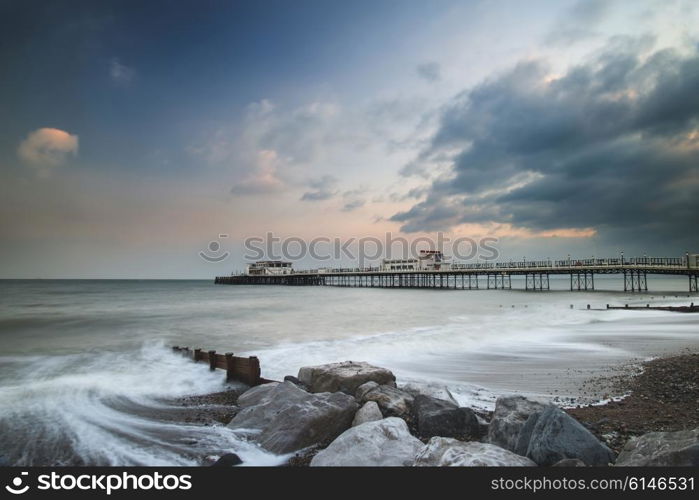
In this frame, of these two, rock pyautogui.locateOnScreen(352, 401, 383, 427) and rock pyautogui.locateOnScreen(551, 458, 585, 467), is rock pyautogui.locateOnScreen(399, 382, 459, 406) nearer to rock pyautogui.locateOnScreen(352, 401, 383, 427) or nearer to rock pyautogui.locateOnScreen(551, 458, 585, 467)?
rock pyautogui.locateOnScreen(352, 401, 383, 427)

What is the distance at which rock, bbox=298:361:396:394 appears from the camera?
7.46 meters

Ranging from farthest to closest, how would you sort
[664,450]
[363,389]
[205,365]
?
[205,365]
[363,389]
[664,450]

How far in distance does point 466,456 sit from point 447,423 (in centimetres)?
152

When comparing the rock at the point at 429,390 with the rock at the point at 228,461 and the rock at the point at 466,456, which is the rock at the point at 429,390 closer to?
the rock at the point at 466,456

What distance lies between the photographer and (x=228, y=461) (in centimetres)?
488

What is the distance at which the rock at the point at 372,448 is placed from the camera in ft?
14.4

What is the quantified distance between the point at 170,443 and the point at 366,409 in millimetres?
3207

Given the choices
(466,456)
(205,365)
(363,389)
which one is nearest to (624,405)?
(466,456)

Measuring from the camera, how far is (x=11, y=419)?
7.04 metres

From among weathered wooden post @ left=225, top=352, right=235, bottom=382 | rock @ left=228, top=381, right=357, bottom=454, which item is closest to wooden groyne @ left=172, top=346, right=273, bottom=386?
weathered wooden post @ left=225, top=352, right=235, bottom=382

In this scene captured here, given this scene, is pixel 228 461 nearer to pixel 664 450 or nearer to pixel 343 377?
pixel 343 377

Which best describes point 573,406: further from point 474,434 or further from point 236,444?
point 236,444

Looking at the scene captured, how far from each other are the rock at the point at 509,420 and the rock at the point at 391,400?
1.47 m

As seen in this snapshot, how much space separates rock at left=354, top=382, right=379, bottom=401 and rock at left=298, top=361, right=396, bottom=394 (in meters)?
0.33
